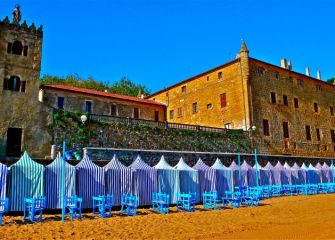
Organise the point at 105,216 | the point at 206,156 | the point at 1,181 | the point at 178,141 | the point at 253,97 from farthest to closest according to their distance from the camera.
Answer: the point at 253,97
the point at 178,141
the point at 206,156
the point at 105,216
the point at 1,181

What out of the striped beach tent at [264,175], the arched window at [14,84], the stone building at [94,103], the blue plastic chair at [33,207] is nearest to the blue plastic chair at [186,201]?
the blue plastic chair at [33,207]

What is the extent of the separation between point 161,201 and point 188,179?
3.28 metres

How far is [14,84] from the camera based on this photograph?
20.4 m

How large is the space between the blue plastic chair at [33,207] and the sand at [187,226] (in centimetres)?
34

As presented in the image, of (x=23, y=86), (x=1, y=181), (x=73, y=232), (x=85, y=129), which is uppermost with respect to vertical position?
(x=23, y=86)

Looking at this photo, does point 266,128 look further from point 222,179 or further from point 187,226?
point 187,226

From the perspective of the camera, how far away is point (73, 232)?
10242 millimetres

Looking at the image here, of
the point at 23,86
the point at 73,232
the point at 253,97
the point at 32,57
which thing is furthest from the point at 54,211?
the point at 253,97

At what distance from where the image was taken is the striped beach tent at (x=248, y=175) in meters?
21.7

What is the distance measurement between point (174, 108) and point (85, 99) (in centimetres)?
1350

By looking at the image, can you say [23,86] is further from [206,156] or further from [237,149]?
[237,149]

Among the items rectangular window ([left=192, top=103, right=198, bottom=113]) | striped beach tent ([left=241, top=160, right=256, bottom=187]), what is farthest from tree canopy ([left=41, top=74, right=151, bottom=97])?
striped beach tent ([left=241, top=160, right=256, bottom=187])

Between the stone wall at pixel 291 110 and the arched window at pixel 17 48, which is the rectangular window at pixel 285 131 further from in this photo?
the arched window at pixel 17 48

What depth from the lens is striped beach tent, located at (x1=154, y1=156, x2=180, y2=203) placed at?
17.3 metres
